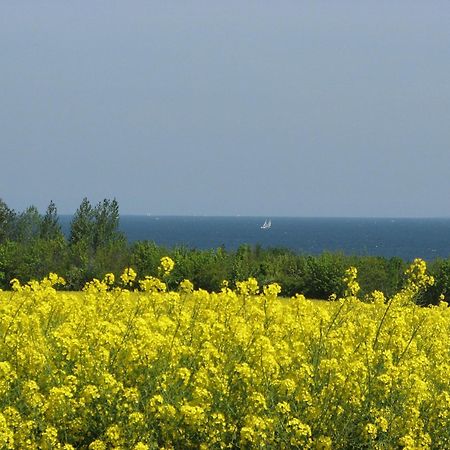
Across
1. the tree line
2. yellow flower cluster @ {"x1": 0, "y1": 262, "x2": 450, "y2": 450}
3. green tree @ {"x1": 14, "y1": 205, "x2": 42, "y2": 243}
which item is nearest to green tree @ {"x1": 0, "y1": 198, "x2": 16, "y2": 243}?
green tree @ {"x1": 14, "y1": 205, "x2": 42, "y2": 243}

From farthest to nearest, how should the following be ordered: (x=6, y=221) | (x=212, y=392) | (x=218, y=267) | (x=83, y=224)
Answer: (x=6, y=221), (x=83, y=224), (x=218, y=267), (x=212, y=392)

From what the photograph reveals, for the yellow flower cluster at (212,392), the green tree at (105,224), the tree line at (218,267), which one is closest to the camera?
the yellow flower cluster at (212,392)

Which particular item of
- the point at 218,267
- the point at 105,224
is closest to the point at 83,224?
the point at 105,224

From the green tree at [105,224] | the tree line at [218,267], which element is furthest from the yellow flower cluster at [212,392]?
the green tree at [105,224]

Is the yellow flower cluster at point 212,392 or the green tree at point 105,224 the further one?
the green tree at point 105,224

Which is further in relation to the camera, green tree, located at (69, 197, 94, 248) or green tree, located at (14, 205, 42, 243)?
green tree, located at (14, 205, 42, 243)

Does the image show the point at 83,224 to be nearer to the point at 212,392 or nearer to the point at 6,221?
the point at 6,221

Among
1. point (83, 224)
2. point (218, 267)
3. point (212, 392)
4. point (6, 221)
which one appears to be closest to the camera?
point (212, 392)

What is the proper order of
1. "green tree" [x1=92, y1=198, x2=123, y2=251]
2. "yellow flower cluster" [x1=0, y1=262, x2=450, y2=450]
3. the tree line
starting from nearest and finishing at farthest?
1. "yellow flower cluster" [x1=0, y1=262, x2=450, y2=450]
2. the tree line
3. "green tree" [x1=92, y1=198, x2=123, y2=251]

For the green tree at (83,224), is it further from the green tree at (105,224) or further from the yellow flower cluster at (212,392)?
the yellow flower cluster at (212,392)

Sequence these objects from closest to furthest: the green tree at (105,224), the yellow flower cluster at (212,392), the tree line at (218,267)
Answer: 1. the yellow flower cluster at (212,392)
2. the tree line at (218,267)
3. the green tree at (105,224)

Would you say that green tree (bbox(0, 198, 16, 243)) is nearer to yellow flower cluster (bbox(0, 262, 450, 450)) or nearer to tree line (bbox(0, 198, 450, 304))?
tree line (bbox(0, 198, 450, 304))

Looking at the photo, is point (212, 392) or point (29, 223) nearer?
point (212, 392)

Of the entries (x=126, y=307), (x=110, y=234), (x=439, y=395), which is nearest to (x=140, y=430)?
(x=439, y=395)
